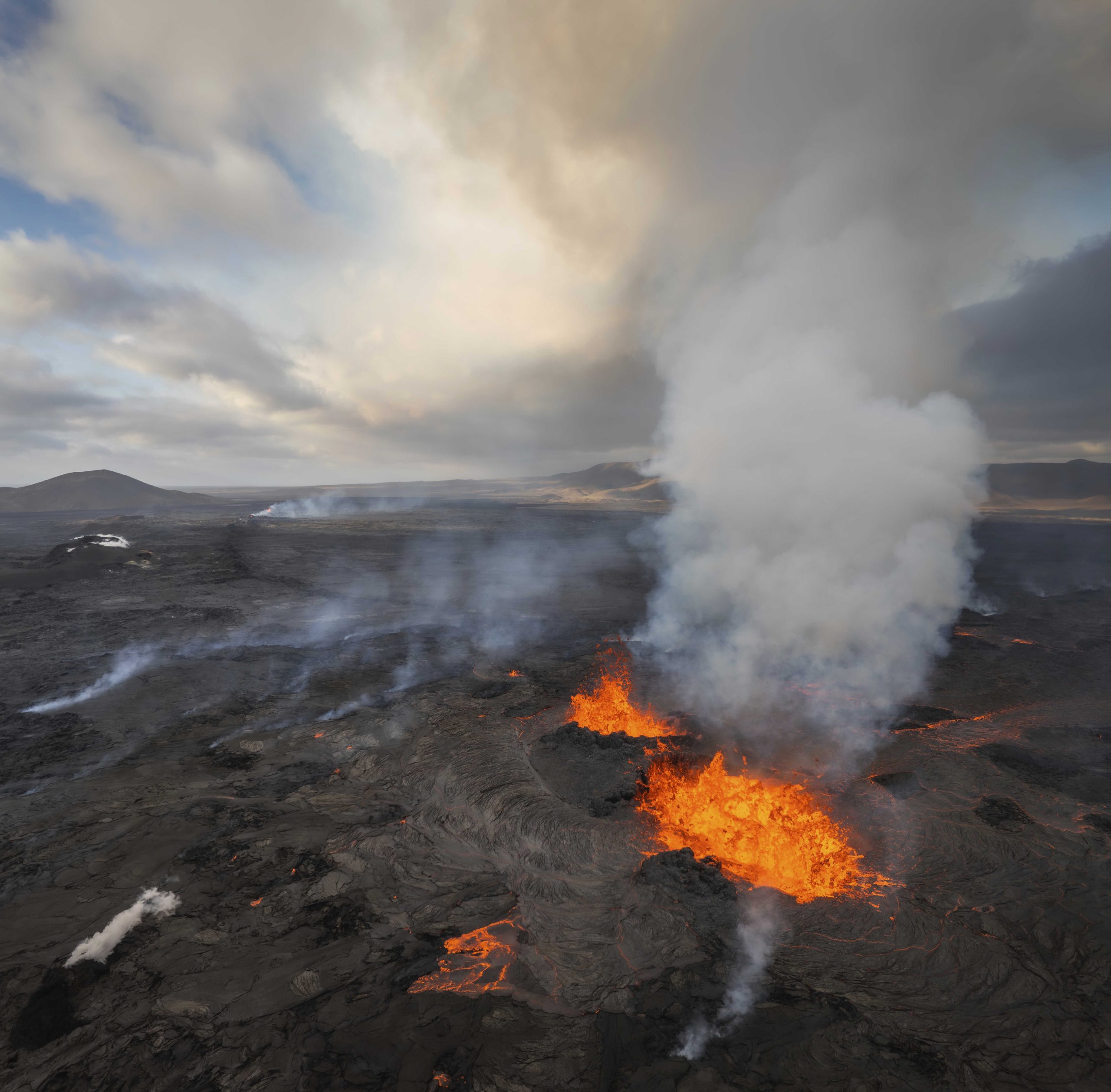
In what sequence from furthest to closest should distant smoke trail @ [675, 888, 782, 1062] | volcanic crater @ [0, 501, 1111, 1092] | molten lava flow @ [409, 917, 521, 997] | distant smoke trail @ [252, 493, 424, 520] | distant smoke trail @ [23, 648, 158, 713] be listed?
1. distant smoke trail @ [252, 493, 424, 520]
2. distant smoke trail @ [23, 648, 158, 713]
3. molten lava flow @ [409, 917, 521, 997]
4. distant smoke trail @ [675, 888, 782, 1062]
5. volcanic crater @ [0, 501, 1111, 1092]

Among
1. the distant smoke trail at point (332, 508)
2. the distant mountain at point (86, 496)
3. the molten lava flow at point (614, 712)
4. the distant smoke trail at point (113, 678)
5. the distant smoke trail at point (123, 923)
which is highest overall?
the distant mountain at point (86, 496)

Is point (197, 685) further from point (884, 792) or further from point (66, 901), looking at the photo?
point (884, 792)

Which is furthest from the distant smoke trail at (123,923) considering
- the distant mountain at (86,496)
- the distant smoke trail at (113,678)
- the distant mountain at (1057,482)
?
the distant mountain at (1057,482)

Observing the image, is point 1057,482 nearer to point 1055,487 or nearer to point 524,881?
point 1055,487

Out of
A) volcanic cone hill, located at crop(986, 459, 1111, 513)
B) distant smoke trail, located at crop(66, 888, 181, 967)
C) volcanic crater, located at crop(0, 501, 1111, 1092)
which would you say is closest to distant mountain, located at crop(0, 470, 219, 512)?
volcanic crater, located at crop(0, 501, 1111, 1092)

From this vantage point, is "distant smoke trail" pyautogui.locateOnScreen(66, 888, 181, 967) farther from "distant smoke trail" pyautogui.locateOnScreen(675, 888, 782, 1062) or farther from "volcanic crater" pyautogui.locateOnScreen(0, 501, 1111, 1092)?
"distant smoke trail" pyautogui.locateOnScreen(675, 888, 782, 1062)

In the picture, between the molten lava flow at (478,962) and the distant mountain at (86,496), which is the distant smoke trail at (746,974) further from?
the distant mountain at (86,496)

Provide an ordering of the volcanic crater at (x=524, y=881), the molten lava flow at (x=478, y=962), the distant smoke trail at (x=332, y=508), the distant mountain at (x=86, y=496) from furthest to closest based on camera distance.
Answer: the distant mountain at (x=86, y=496) → the distant smoke trail at (x=332, y=508) → the molten lava flow at (x=478, y=962) → the volcanic crater at (x=524, y=881)
